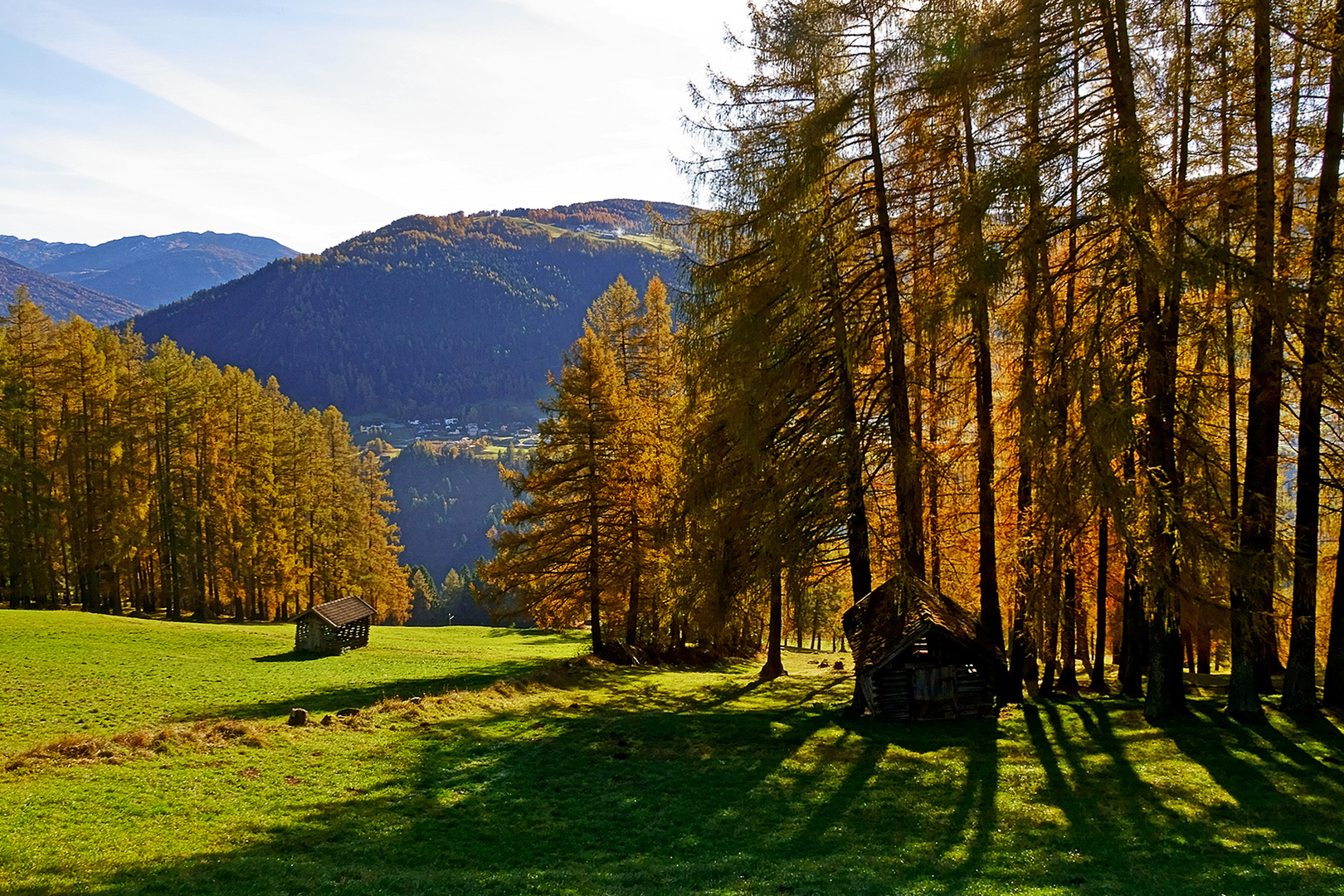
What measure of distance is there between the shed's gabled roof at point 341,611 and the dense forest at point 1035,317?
2304 cm

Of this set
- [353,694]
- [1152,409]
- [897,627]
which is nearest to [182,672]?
[353,694]

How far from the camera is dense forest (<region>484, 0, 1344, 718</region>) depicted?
473 inches

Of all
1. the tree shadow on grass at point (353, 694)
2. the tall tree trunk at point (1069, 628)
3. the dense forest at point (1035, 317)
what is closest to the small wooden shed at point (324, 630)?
the tree shadow on grass at point (353, 694)

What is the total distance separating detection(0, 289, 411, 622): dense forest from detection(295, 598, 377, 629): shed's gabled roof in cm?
1110

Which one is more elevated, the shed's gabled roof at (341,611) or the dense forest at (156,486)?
the dense forest at (156,486)

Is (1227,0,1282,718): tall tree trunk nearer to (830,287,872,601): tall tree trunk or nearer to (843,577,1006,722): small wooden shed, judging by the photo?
(843,577,1006,722): small wooden shed

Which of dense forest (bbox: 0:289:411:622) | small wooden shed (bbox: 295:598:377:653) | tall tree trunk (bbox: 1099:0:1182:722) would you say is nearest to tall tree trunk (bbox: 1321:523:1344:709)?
tall tree trunk (bbox: 1099:0:1182:722)

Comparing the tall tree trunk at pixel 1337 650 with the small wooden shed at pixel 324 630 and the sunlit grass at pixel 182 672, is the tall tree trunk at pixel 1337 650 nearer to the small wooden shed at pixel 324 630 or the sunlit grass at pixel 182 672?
the sunlit grass at pixel 182 672

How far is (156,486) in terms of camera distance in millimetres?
42594

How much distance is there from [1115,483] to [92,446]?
49.0 meters

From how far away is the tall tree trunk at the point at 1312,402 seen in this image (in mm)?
11852

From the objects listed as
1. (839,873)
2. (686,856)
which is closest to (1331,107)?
(839,873)

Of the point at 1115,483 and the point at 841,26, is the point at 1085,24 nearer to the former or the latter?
the point at 841,26

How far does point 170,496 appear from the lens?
43.1 metres
